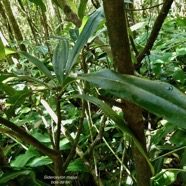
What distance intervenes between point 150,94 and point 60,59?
0.23 m

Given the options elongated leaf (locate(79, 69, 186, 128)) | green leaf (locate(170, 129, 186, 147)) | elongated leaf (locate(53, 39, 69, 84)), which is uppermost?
elongated leaf (locate(53, 39, 69, 84))

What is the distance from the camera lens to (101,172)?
0.94m

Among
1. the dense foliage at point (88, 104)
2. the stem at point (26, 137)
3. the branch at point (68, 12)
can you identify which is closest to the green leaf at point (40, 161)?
the dense foliage at point (88, 104)

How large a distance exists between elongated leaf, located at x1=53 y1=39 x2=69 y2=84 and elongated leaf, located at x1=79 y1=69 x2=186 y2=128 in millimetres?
96

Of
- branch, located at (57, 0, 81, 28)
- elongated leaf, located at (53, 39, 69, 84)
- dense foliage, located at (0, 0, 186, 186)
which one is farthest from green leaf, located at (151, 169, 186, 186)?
branch, located at (57, 0, 81, 28)

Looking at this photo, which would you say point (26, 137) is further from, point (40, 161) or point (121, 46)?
point (40, 161)

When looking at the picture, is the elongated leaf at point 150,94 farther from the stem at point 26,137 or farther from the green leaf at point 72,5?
the green leaf at point 72,5

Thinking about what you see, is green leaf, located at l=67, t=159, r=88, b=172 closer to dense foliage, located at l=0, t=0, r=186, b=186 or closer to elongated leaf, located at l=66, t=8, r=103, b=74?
dense foliage, located at l=0, t=0, r=186, b=186

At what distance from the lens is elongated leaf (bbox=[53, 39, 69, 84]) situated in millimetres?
437

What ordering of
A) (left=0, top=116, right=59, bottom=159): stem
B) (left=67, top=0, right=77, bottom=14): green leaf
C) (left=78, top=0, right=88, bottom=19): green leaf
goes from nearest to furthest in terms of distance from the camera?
(left=0, top=116, right=59, bottom=159): stem → (left=78, top=0, right=88, bottom=19): green leaf → (left=67, top=0, right=77, bottom=14): green leaf

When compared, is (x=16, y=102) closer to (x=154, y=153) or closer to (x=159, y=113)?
(x=159, y=113)

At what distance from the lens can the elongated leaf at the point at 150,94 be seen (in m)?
0.28

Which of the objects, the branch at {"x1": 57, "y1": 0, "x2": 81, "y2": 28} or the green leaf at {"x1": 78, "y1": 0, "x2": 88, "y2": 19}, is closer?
the green leaf at {"x1": 78, "y1": 0, "x2": 88, "y2": 19}

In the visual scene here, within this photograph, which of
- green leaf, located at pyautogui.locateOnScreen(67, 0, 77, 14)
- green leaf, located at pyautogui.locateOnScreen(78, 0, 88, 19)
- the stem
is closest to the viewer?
the stem
